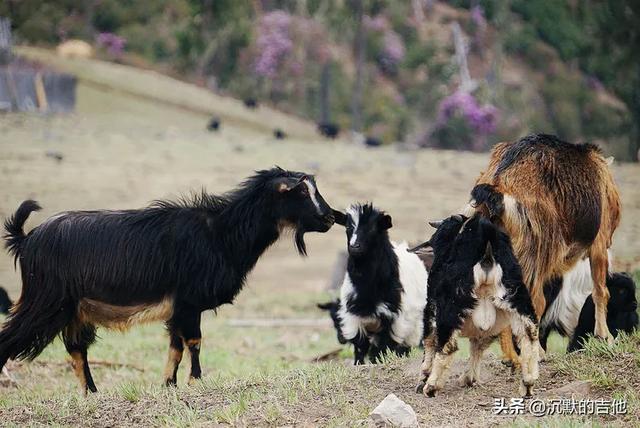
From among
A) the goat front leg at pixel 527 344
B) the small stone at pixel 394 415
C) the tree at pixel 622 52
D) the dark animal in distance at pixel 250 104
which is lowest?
the dark animal in distance at pixel 250 104

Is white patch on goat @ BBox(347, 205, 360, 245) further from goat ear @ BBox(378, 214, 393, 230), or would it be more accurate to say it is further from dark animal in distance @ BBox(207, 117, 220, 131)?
dark animal in distance @ BBox(207, 117, 220, 131)

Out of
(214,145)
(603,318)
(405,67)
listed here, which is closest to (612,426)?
(603,318)

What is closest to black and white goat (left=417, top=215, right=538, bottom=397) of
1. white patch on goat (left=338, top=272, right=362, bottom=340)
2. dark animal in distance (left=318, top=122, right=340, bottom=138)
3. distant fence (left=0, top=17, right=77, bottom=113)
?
white patch on goat (left=338, top=272, right=362, bottom=340)

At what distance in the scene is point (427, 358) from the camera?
786cm

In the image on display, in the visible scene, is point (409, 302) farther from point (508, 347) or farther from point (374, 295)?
point (508, 347)

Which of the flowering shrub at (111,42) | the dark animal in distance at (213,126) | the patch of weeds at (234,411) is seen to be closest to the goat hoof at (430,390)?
the patch of weeds at (234,411)

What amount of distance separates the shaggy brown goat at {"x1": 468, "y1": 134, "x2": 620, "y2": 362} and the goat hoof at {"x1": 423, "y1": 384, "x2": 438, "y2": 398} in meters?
1.13

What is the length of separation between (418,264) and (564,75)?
47567 mm

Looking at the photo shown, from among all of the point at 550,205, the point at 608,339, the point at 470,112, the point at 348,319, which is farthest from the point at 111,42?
the point at 550,205

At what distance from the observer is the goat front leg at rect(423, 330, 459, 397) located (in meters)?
7.56

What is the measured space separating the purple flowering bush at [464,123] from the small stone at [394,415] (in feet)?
138

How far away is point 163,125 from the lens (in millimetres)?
39531

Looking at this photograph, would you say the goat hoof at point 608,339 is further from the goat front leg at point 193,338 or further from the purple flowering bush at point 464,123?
the purple flowering bush at point 464,123

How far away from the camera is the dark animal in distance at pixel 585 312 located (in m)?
10.5
